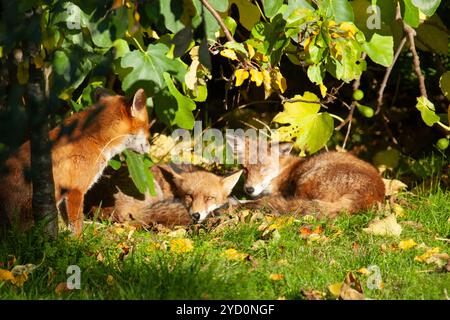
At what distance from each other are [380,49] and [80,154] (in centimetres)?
257

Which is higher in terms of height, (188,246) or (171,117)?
(171,117)

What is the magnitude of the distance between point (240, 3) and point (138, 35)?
0.86m

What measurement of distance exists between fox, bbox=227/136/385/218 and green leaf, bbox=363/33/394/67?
114cm

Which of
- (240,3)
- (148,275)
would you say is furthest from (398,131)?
(148,275)

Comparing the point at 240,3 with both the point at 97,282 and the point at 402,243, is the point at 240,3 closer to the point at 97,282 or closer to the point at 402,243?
the point at 402,243

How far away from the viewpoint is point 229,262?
4695 mm

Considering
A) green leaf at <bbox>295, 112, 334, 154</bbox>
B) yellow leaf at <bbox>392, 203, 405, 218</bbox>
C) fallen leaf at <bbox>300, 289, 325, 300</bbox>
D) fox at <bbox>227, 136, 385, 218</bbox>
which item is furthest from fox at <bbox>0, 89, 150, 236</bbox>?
yellow leaf at <bbox>392, 203, 405, 218</bbox>

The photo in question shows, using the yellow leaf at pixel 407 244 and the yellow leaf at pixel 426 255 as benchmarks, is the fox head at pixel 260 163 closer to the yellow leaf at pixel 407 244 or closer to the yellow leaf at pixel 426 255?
the yellow leaf at pixel 407 244

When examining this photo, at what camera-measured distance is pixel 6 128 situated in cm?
328

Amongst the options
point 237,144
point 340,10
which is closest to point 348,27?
point 340,10

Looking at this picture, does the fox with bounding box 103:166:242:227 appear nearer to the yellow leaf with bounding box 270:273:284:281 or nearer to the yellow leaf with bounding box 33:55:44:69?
the yellow leaf with bounding box 270:273:284:281

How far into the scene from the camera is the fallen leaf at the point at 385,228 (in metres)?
5.55

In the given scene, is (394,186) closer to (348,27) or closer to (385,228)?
(385,228)

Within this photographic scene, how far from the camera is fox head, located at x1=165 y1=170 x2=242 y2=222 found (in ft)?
21.9
